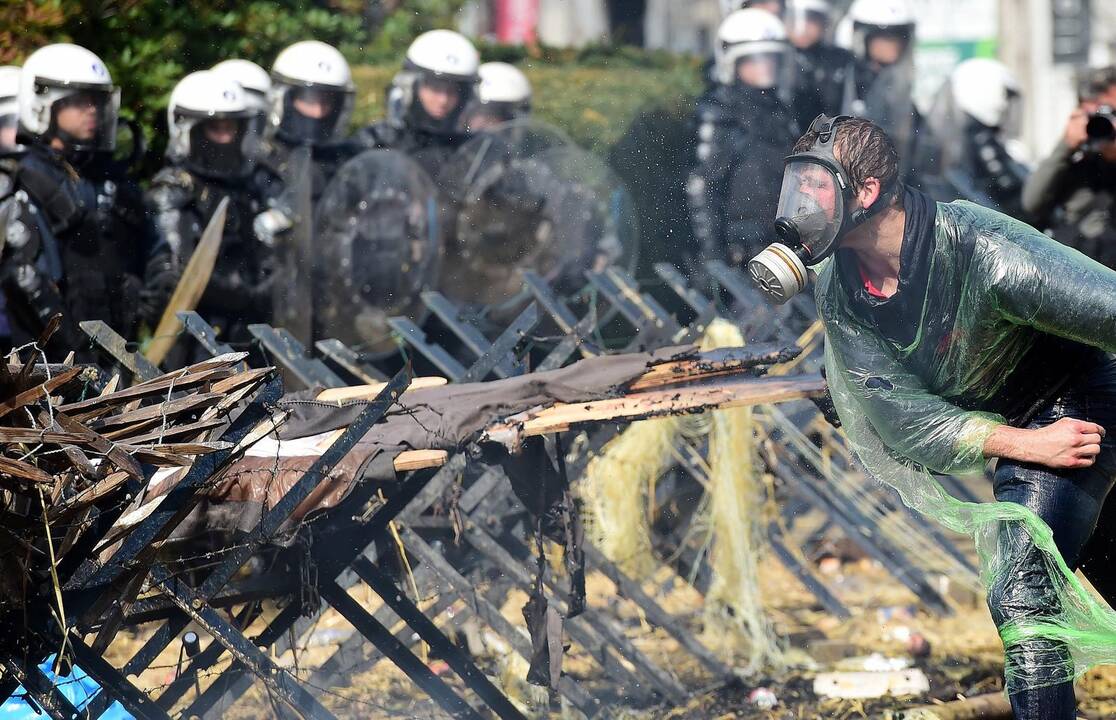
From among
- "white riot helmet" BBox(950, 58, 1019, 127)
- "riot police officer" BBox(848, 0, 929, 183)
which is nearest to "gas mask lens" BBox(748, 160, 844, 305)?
"riot police officer" BBox(848, 0, 929, 183)

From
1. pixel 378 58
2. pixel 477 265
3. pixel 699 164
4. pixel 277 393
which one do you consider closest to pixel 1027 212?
pixel 699 164

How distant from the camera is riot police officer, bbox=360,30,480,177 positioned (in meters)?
9.44

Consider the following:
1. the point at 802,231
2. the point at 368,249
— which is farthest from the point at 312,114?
the point at 802,231

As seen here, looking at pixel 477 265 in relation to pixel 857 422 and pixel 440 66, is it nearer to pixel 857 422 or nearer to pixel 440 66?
pixel 440 66

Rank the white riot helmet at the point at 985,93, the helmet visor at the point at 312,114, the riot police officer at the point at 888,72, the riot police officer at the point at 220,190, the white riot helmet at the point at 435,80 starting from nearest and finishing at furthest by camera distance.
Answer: the riot police officer at the point at 220,190 < the helmet visor at the point at 312,114 < the white riot helmet at the point at 435,80 < the riot police officer at the point at 888,72 < the white riot helmet at the point at 985,93

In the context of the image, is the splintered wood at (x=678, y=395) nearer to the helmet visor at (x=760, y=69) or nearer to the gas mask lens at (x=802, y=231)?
the gas mask lens at (x=802, y=231)

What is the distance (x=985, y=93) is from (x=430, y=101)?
4.44 m

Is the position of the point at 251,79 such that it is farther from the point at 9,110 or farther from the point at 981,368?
the point at 981,368

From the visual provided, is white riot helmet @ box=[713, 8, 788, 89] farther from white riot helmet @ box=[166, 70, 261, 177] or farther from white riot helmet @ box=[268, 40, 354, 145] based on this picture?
white riot helmet @ box=[166, 70, 261, 177]

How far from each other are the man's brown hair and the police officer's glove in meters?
4.84

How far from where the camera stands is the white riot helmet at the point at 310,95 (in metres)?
9.25

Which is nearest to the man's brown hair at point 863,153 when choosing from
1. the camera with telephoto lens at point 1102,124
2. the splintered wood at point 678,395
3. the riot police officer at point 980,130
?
the splintered wood at point 678,395

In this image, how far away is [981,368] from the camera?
4266 millimetres

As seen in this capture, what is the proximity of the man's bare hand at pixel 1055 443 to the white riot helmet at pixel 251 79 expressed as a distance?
19.4 feet
